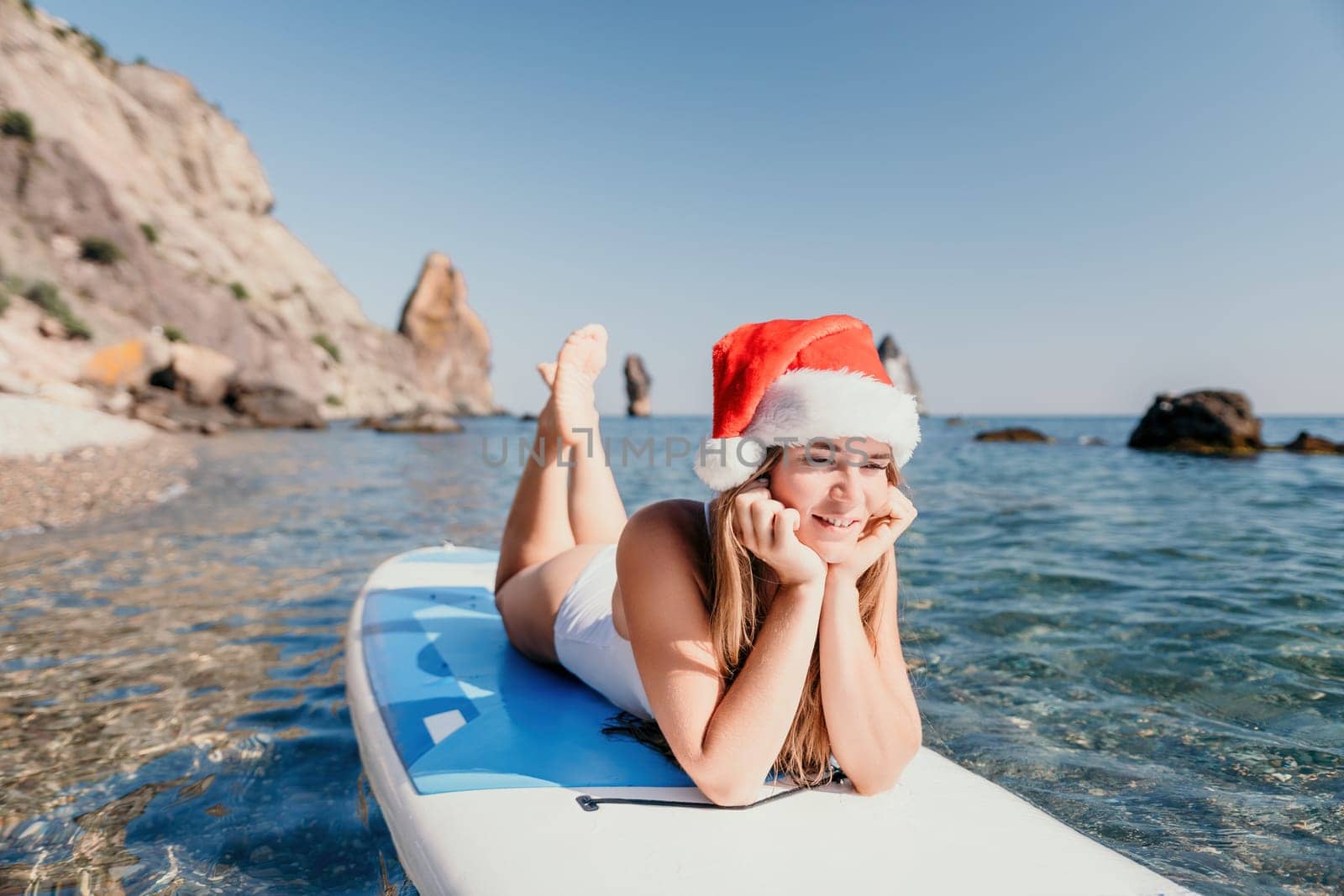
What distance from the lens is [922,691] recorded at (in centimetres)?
344

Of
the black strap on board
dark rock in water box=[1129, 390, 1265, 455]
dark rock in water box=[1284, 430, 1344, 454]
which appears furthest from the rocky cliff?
dark rock in water box=[1284, 430, 1344, 454]

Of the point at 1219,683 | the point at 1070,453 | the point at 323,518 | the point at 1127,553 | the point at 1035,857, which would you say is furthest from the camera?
the point at 1070,453

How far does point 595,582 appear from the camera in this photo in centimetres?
261

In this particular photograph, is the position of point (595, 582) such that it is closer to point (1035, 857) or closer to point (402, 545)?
point (1035, 857)

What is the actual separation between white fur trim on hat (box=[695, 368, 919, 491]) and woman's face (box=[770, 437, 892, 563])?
0.12 feet

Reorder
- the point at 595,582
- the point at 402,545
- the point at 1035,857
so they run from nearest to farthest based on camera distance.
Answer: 1. the point at 1035,857
2. the point at 595,582
3. the point at 402,545

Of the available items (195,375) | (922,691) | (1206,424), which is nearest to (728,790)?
(922,691)

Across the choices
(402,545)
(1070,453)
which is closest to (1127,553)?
(402,545)

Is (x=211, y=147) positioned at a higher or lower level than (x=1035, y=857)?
higher

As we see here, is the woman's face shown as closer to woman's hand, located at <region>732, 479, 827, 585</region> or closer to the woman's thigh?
woman's hand, located at <region>732, 479, 827, 585</region>

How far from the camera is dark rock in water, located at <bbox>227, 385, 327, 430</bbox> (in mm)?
28094

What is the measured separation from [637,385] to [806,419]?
260ft

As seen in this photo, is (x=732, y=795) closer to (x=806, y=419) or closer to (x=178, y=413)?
(x=806, y=419)

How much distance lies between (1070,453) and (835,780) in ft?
66.8
